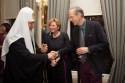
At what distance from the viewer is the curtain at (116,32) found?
482cm

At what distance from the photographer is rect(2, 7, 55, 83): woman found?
3.57 meters

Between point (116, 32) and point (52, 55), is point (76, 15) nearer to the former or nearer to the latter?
point (52, 55)

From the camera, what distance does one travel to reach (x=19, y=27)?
362 centimetres

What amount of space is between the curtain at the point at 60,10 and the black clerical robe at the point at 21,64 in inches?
64.9

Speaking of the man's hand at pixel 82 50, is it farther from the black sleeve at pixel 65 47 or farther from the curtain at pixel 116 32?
the curtain at pixel 116 32

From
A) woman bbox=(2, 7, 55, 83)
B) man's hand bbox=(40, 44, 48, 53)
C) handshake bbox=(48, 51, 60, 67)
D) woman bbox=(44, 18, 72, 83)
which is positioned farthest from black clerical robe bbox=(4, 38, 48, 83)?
woman bbox=(44, 18, 72, 83)

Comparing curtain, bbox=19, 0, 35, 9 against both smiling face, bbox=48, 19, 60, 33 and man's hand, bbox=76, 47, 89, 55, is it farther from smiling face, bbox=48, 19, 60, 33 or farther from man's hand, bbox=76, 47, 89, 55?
man's hand, bbox=76, 47, 89, 55

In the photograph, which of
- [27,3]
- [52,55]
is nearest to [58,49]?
[52,55]

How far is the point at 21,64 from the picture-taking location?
3619mm

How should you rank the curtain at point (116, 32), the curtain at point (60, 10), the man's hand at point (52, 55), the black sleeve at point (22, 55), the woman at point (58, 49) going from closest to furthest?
the black sleeve at point (22, 55) < the man's hand at point (52, 55) < the woman at point (58, 49) < the curtain at point (116, 32) < the curtain at point (60, 10)

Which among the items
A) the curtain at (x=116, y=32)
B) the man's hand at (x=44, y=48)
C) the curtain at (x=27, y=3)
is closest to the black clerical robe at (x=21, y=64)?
the man's hand at (x=44, y=48)

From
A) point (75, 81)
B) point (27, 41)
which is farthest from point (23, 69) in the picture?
point (75, 81)

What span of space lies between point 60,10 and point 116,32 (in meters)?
1.11

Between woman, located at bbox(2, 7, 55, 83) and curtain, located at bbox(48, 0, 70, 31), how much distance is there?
159 cm
